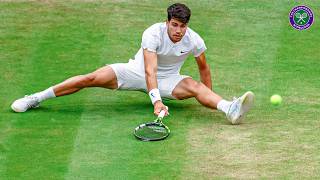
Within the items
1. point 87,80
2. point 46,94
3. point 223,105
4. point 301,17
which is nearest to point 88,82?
point 87,80

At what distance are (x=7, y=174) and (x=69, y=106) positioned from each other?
2683mm

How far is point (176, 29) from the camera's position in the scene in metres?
12.3

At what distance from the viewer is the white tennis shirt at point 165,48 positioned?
1247 centimetres

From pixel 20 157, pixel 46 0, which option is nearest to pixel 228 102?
pixel 20 157

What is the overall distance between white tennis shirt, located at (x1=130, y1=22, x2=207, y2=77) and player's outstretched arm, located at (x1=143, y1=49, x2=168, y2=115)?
0.29 ft

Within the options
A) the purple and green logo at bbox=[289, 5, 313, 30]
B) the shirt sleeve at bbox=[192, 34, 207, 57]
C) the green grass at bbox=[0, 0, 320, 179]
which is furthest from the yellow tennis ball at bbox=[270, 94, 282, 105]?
the purple and green logo at bbox=[289, 5, 313, 30]

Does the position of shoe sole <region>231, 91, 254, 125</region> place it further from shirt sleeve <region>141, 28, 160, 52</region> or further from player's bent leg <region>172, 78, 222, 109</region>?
shirt sleeve <region>141, 28, 160, 52</region>

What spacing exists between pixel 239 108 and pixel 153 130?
3.63 ft

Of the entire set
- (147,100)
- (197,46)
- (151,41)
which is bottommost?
(147,100)

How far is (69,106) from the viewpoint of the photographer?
42.6 ft

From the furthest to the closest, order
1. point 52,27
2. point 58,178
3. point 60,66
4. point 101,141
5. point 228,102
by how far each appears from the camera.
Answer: point 52,27 < point 60,66 < point 228,102 < point 101,141 < point 58,178

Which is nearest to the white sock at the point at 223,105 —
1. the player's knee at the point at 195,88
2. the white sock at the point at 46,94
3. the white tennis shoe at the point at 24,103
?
the player's knee at the point at 195,88

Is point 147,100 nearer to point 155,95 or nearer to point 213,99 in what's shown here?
point 213,99

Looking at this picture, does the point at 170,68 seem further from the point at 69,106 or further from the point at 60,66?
the point at 60,66
